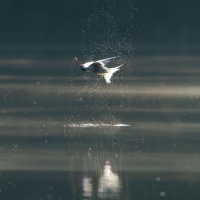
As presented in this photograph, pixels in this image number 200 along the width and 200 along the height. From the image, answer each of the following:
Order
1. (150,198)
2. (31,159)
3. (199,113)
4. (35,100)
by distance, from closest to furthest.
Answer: (150,198)
(31,159)
(199,113)
(35,100)

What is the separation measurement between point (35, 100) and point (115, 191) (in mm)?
11508

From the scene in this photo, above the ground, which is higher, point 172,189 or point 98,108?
point 98,108

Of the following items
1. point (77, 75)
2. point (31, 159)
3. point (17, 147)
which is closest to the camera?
point (31, 159)

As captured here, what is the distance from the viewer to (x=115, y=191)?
13438 millimetres

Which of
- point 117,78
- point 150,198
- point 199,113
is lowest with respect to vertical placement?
point 150,198

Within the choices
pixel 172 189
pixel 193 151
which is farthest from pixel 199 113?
pixel 172 189

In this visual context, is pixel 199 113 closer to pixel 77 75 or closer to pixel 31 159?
pixel 31 159

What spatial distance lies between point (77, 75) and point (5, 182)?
17.7 metres

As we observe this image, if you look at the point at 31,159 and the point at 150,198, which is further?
the point at 31,159

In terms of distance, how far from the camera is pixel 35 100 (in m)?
24.8

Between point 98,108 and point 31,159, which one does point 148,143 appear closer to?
point 31,159

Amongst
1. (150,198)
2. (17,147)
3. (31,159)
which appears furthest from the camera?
(17,147)

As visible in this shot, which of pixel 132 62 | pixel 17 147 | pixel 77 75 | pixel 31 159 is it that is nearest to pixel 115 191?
pixel 31 159

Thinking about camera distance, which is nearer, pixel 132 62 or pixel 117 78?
pixel 117 78
